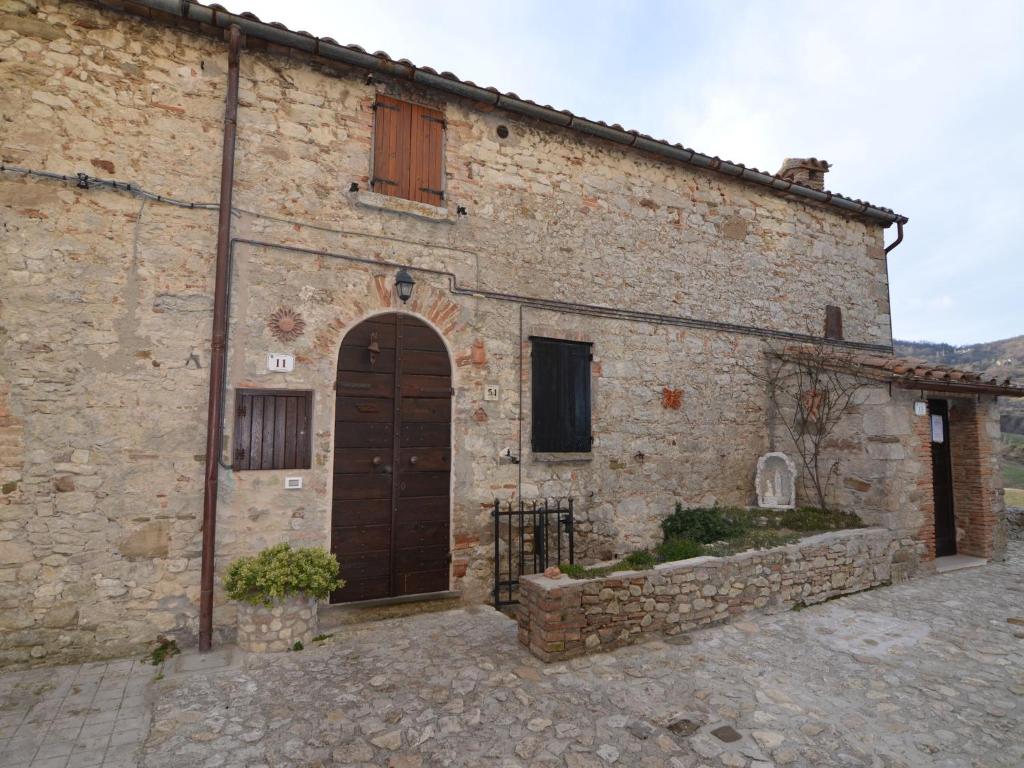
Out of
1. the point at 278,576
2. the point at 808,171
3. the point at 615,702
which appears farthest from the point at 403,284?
the point at 808,171

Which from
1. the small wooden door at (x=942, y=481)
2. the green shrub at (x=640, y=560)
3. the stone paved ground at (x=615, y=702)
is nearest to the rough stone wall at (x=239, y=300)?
the green shrub at (x=640, y=560)

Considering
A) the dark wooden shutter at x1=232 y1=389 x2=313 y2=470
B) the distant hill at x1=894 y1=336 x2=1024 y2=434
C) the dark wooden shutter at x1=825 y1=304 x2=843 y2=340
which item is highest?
the distant hill at x1=894 y1=336 x2=1024 y2=434

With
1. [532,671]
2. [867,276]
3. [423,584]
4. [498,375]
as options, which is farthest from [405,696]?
[867,276]

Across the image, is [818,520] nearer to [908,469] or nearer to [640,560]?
[908,469]

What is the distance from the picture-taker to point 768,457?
26.1 ft

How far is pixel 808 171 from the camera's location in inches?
363

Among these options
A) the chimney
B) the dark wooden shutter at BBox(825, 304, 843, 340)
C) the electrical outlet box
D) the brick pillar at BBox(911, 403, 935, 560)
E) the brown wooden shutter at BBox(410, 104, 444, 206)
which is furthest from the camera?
the chimney

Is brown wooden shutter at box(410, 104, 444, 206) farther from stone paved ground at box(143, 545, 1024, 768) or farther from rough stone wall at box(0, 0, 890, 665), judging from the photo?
stone paved ground at box(143, 545, 1024, 768)

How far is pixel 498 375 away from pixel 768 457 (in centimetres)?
450

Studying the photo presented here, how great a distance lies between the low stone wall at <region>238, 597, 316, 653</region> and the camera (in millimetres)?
4523

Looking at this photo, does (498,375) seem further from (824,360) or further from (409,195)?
(824,360)

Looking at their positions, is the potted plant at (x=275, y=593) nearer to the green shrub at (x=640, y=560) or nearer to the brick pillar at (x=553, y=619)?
the brick pillar at (x=553, y=619)

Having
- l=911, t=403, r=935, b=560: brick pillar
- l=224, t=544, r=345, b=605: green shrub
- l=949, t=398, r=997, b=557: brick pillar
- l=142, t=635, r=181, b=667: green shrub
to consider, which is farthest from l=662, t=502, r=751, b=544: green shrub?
l=142, t=635, r=181, b=667: green shrub

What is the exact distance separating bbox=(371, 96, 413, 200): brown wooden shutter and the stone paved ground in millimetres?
4592
